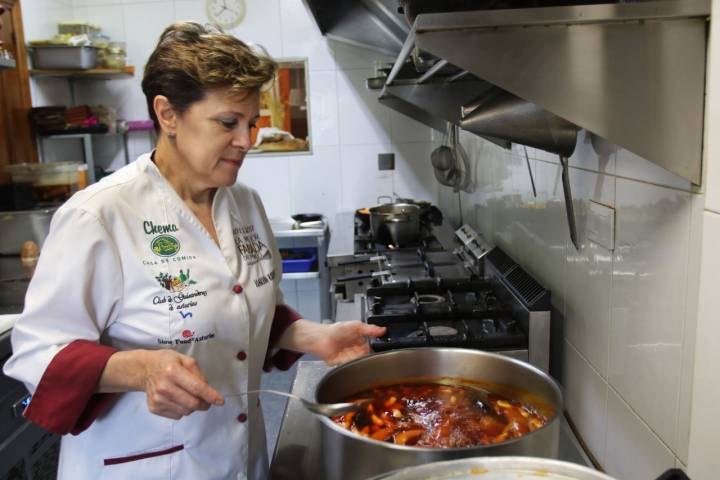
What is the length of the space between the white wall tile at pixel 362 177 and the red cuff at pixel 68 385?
3076 millimetres

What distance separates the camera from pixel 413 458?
742 millimetres

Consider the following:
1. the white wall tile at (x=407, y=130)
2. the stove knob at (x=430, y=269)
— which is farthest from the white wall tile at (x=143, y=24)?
the stove knob at (x=430, y=269)

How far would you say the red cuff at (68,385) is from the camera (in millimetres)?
984

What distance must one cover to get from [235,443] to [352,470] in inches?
19.8

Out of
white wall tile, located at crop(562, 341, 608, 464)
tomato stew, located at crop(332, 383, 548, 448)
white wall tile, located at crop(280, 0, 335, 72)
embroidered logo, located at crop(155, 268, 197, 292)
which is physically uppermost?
white wall tile, located at crop(280, 0, 335, 72)

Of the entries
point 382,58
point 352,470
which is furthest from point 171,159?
point 382,58

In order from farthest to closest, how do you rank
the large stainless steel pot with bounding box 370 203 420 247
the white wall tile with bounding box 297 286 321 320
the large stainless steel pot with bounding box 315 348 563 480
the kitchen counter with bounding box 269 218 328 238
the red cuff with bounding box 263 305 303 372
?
1. the white wall tile with bounding box 297 286 321 320
2. the kitchen counter with bounding box 269 218 328 238
3. the large stainless steel pot with bounding box 370 203 420 247
4. the red cuff with bounding box 263 305 303 372
5. the large stainless steel pot with bounding box 315 348 563 480

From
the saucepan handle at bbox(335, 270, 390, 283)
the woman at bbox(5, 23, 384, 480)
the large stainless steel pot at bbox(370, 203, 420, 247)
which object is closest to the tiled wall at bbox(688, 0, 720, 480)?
the woman at bbox(5, 23, 384, 480)

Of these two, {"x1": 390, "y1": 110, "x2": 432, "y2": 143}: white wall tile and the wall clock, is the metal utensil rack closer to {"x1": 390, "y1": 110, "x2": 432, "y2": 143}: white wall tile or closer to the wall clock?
the wall clock

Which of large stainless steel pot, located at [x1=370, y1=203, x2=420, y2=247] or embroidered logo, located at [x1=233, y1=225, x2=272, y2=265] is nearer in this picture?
embroidered logo, located at [x1=233, y1=225, x2=272, y2=265]

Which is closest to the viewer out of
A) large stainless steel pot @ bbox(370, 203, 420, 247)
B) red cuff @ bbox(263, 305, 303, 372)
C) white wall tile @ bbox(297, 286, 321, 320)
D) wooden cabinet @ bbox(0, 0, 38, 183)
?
red cuff @ bbox(263, 305, 303, 372)

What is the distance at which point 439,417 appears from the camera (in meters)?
1.01

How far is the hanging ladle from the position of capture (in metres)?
1.19

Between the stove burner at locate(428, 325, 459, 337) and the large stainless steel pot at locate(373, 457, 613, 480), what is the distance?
0.87 metres
